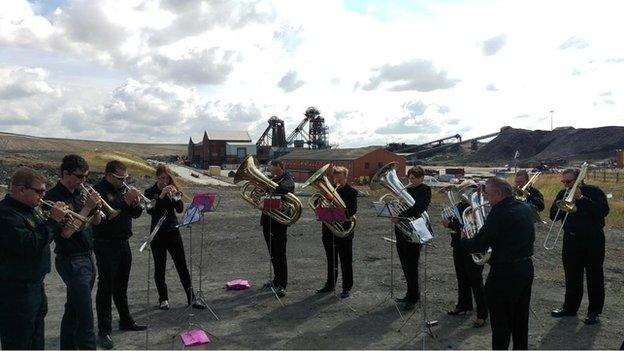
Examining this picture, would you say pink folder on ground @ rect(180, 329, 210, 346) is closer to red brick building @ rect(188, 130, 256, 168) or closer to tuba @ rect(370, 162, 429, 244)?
tuba @ rect(370, 162, 429, 244)

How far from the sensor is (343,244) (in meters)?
8.17

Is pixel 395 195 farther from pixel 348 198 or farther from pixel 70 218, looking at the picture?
pixel 70 218

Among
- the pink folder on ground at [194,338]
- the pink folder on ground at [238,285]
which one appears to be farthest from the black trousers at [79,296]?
the pink folder on ground at [238,285]

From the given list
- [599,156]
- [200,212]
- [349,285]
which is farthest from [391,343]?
[599,156]

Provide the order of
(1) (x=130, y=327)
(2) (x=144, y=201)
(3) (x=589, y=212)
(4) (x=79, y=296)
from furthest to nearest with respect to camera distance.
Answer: (3) (x=589, y=212), (2) (x=144, y=201), (1) (x=130, y=327), (4) (x=79, y=296)

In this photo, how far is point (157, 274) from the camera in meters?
7.52

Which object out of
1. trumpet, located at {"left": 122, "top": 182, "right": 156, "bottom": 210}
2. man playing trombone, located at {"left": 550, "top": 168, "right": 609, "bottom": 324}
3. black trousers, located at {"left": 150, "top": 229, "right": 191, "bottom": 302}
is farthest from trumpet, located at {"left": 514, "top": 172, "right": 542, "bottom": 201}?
trumpet, located at {"left": 122, "top": 182, "right": 156, "bottom": 210}

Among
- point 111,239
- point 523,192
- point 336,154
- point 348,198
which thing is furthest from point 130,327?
point 336,154

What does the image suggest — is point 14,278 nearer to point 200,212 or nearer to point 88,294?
point 88,294

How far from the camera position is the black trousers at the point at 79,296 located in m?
5.07

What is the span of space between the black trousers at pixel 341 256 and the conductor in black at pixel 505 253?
10.5ft

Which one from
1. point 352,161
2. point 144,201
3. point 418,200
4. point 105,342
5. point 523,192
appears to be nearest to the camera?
point 105,342

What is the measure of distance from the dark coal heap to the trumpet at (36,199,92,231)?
258ft

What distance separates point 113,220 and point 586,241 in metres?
6.46
